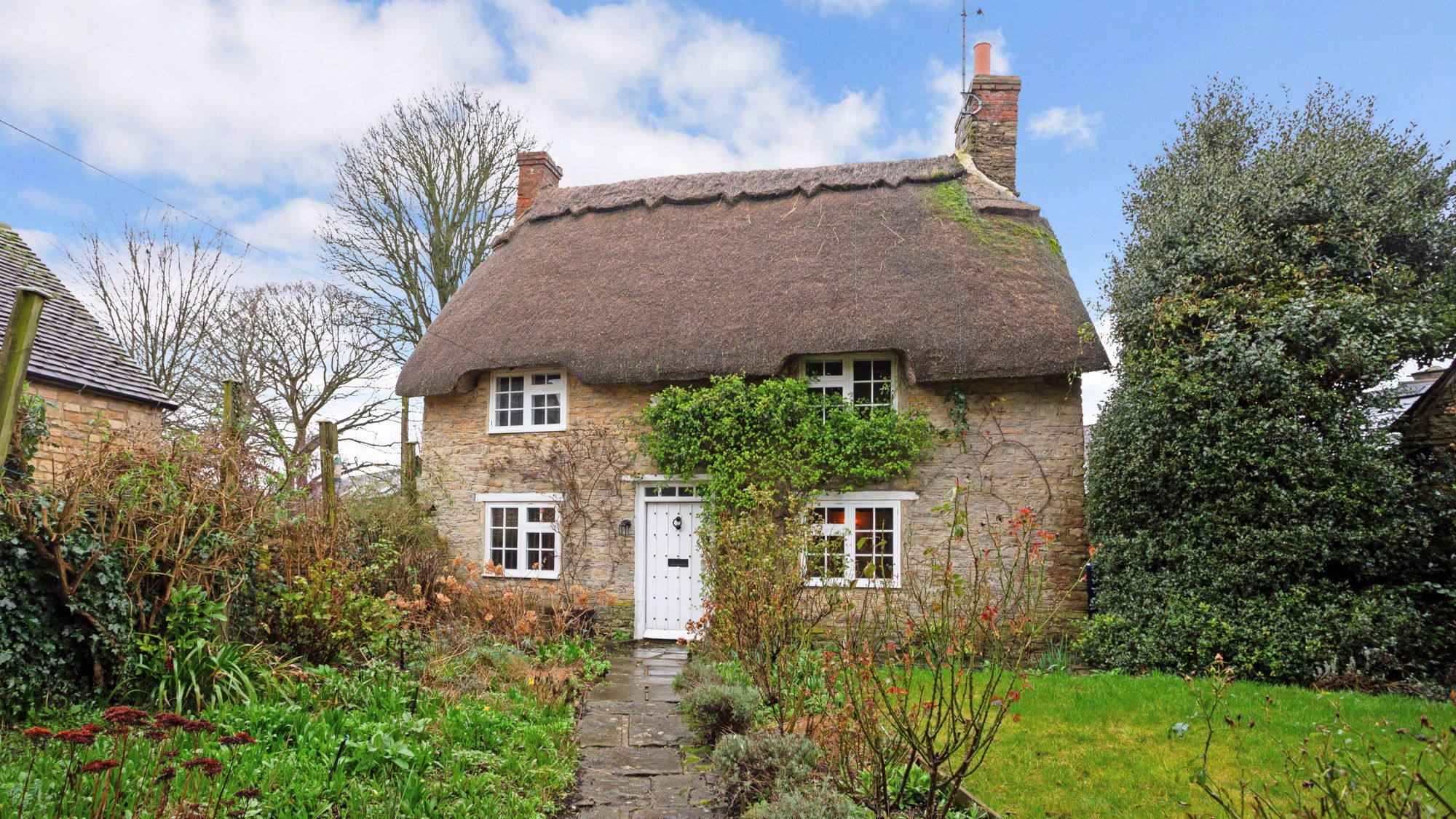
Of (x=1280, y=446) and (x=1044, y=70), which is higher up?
(x=1044, y=70)

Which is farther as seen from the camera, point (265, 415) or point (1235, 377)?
point (265, 415)

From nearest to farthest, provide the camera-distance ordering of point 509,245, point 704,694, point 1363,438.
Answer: point 704,694 → point 1363,438 → point 509,245

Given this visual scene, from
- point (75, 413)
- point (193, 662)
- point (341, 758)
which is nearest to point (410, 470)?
point (75, 413)

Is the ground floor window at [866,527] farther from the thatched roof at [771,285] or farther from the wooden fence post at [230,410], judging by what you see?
the wooden fence post at [230,410]

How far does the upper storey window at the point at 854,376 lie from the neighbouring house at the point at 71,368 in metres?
8.99

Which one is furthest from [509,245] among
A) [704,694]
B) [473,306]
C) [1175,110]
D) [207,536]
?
[1175,110]

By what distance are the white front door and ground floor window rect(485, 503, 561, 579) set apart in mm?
1222

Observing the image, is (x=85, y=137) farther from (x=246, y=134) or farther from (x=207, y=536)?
(x=207, y=536)

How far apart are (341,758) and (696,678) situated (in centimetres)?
324

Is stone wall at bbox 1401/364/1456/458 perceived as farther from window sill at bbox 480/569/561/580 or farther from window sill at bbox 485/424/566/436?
window sill at bbox 480/569/561/580

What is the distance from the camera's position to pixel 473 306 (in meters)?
12.2

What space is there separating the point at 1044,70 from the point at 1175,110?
8.18 ft

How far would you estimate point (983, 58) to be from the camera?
41.2ft


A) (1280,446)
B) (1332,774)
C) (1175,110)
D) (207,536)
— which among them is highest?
(1175,110)
